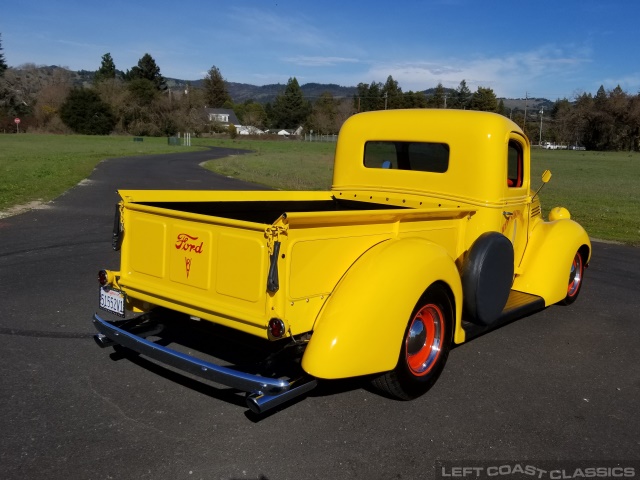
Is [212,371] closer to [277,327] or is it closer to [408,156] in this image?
[277,327]

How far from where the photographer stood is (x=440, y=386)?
4.10 metres

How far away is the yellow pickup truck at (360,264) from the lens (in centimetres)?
319

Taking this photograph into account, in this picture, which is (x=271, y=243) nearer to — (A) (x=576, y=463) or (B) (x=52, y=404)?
(B) (x=52, y=404)

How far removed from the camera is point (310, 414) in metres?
3.58

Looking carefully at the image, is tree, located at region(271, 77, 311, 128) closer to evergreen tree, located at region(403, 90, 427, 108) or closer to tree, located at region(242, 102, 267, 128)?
tree, located at region(242, 102, 267, 128)

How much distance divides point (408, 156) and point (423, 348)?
2133 mm

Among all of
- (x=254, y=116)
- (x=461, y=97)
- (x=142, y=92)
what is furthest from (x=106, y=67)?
(x=461, y=97)

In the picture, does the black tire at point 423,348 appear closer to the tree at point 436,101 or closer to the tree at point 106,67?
the tree at point 436,101

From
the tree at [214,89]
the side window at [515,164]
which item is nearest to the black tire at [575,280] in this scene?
the side window at [515,164]

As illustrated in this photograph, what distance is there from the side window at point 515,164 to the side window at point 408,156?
2.16ft

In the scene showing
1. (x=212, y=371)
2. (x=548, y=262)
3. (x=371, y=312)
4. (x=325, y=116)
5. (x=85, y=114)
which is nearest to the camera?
(x=212, y=371)

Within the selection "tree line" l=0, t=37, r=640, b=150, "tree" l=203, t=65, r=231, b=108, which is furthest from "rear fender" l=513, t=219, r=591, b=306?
"tree" l=203, t=65, r=231, b=108

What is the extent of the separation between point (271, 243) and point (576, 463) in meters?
2.11

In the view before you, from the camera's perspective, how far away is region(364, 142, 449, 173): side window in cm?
521
